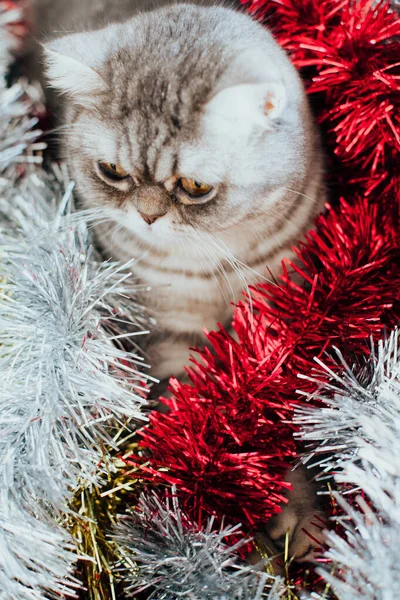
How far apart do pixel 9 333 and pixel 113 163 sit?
25cm

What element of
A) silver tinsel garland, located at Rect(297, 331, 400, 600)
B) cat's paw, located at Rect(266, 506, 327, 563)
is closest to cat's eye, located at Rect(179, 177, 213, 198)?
silver tinsel garland, located at Rect(297, 331, 400, 600)

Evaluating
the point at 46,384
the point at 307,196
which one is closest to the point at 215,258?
the point at 307,196

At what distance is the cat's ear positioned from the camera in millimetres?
551

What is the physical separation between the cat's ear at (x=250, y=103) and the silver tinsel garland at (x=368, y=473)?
0.89 feet

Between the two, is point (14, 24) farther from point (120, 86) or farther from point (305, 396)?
point (305, 396)

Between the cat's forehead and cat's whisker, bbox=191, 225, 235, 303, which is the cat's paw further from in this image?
the cat's forehead

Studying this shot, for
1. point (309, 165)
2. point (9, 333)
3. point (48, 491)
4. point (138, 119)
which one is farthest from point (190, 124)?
point (48, 491)

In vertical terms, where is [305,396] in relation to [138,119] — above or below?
below

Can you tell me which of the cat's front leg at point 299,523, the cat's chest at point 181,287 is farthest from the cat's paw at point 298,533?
the cat's chest at point 181,287

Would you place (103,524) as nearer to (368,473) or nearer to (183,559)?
(183,559)

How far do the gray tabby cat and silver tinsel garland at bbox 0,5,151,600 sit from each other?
3.3 inches

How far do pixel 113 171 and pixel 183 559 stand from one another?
18.1 inches

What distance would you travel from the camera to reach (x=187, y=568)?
52cm

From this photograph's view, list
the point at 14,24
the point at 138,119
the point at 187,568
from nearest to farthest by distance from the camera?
the point at 187,568, the point at 138,119, the point at 14,24
